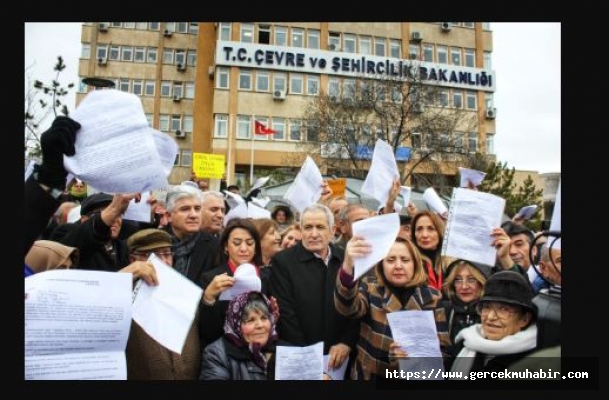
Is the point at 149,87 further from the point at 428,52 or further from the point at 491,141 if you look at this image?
the point at 491,141

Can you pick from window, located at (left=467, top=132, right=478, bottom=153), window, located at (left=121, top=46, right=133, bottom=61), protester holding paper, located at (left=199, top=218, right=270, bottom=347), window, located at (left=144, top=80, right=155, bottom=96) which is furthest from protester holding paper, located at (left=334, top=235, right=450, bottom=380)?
window, located at (left=121, top=46, right=133, bottom=61)

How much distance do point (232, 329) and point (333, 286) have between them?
89 cm

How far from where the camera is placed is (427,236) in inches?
165

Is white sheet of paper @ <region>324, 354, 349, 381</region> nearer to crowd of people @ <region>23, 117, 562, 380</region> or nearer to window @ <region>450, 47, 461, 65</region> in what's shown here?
crowd of people @ <region>23, 117, 562, 380</region>

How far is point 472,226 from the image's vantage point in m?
3.55

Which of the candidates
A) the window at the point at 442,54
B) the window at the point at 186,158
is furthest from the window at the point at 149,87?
the window at the point at 442,54

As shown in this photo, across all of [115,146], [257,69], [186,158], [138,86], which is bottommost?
[115,146]

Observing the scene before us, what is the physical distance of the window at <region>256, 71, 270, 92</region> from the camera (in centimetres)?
3941

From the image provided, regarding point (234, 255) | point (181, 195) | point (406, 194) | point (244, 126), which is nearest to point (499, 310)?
point (234, 255)

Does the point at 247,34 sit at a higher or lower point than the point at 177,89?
higher

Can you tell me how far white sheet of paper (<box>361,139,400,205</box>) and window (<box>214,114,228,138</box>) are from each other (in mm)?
35418

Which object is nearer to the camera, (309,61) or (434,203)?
(434,203)

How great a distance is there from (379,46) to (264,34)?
960 cm

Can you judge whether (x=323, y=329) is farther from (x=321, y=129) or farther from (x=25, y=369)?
(x=321, y=129)
